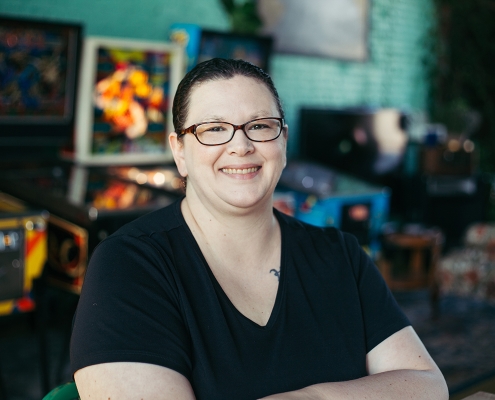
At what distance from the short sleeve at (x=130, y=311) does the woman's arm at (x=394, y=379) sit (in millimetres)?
193

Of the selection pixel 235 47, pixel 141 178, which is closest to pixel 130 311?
pixel 141 178

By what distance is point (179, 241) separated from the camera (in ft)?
4.02

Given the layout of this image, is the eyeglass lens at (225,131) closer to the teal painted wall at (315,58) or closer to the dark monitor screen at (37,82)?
the dark monitor screen at (37,82)

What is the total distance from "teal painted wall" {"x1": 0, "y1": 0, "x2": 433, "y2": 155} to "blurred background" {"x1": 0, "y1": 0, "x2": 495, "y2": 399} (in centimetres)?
1

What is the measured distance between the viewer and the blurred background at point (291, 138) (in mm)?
2850

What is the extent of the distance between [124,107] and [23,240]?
3.79ft

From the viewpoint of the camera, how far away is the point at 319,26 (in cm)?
532

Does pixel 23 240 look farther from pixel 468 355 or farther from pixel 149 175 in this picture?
pixel 468 355

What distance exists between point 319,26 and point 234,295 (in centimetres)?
446

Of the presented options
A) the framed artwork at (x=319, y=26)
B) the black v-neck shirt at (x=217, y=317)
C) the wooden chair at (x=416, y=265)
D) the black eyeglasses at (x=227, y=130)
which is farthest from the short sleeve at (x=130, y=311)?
the framed artwork at (x=319, y=26)

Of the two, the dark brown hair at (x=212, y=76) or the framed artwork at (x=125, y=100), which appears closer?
the dark brown hair at (x=212, y=76)

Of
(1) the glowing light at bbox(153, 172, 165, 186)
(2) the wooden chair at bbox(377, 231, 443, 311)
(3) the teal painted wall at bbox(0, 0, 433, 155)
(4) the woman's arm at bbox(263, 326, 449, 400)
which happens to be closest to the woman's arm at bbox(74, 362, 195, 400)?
(4) the woman's arm at bbox(263, 326, 449, 400)

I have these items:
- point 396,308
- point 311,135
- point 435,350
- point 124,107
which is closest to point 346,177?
point 311,135

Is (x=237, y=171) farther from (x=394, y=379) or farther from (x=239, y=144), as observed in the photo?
(x=394, y=379)
